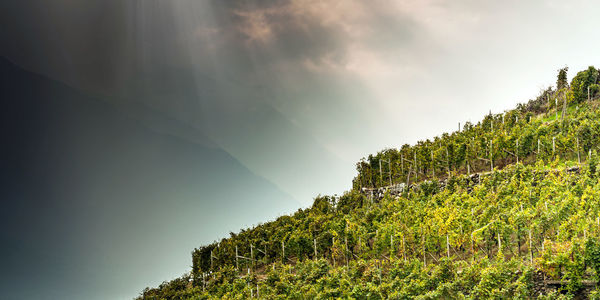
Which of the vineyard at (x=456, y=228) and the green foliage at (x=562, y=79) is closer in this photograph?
the vineyard at (x=456, y=228)

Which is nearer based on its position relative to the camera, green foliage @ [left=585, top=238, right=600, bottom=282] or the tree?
green foliage @ [left=585, top=238, right=600, bottom=282]

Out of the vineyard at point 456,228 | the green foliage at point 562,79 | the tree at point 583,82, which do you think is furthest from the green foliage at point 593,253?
the green foliage at point 562,79

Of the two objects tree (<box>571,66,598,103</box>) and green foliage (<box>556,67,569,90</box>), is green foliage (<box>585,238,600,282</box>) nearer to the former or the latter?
tree (<box>571,66,598,103</box>)

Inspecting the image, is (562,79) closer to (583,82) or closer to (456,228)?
(583,82)

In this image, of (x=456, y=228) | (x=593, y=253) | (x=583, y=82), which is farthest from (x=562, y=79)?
(x=593, y=253)

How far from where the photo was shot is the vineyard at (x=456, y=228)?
18406 millimetres

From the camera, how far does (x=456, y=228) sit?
76.0ft

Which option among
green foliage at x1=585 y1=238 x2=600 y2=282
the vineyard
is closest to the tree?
the vineyard

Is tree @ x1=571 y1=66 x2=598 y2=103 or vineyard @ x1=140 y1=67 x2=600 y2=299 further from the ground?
tree @ x1=571 y1=66 x2=598 y2=103

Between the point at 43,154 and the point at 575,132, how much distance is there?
7910 inches

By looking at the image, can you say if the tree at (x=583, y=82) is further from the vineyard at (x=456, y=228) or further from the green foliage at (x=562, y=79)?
the green foliage at (x=562, y=79)

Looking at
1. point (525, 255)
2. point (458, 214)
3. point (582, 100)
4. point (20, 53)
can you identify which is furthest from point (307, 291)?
point (20, 53)

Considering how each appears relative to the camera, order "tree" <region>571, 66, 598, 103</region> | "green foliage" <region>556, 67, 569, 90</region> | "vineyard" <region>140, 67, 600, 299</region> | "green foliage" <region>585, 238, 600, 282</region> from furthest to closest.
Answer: "green foliage" <region>556, 67, 569, 90</region>, "tree" <region>571, 66, 598, 103</region>, "vineyard" <region>140, 67, 600, 299</region>, "green foliage" <region>585, 238, 600, 282</region>

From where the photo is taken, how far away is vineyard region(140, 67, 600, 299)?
18.4 m
